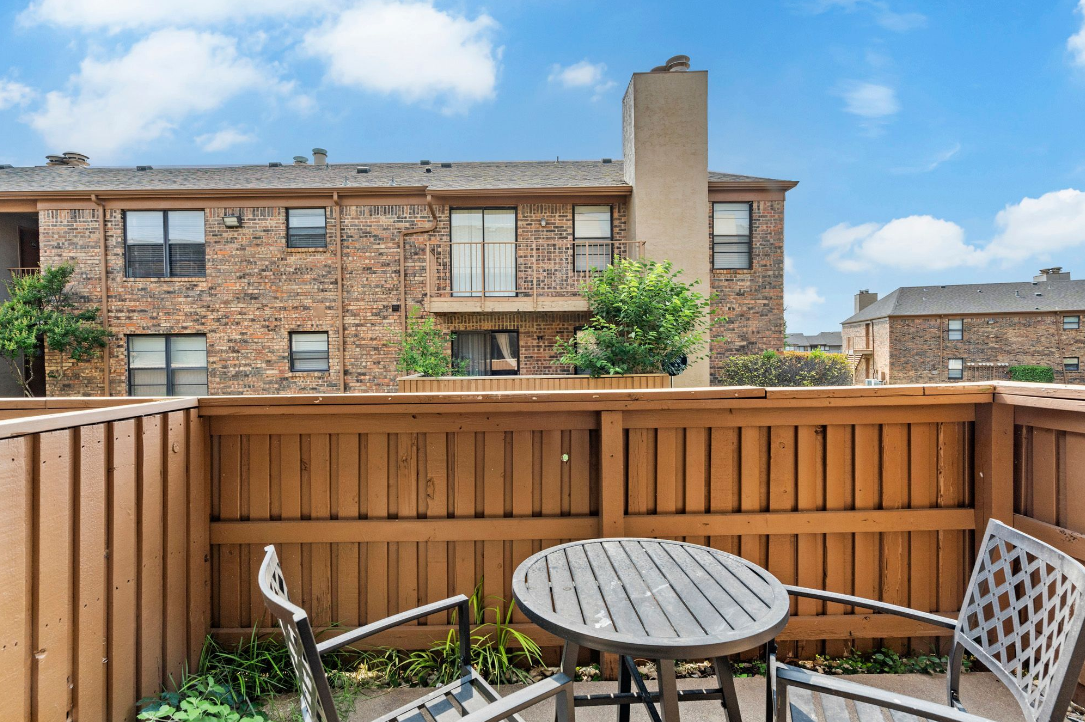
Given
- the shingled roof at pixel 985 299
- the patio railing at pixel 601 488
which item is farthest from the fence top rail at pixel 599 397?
the shingled roof at pixel 985 299

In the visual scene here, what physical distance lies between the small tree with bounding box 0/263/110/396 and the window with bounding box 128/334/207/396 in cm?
72

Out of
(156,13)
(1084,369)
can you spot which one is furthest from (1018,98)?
(156,13)

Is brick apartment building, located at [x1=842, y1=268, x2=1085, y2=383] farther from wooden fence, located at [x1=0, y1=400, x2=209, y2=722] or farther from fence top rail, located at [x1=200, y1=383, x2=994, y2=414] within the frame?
wooden fence, located at [x1=0, y1=400, x2=209, y2=722]

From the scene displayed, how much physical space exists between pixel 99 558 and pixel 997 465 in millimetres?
3853

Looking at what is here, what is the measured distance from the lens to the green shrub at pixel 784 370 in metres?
9.88

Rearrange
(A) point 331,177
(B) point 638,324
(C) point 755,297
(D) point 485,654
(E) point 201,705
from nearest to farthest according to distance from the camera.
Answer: (E) point 201,705 → (D) point 485,654 → (B) point 638,324 → (C) point 755,297 → (A) point 331,177

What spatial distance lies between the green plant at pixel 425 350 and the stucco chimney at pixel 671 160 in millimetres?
5070

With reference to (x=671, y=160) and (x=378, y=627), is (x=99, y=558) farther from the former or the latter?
(x=671, y=160)

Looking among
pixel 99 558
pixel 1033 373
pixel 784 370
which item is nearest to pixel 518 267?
pixel 784 370

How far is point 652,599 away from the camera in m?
1.55

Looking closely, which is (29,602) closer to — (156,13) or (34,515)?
(34,515)

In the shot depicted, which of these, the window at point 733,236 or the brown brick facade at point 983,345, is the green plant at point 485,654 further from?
the brown brick facade at point 983,345

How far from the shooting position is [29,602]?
4.55ft

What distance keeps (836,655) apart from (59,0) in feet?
64.4
